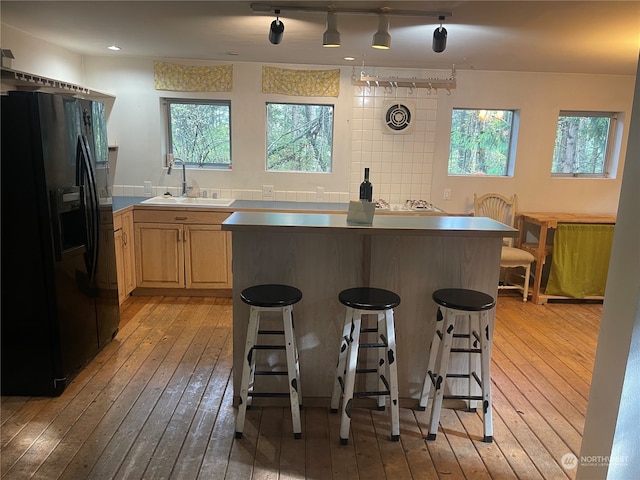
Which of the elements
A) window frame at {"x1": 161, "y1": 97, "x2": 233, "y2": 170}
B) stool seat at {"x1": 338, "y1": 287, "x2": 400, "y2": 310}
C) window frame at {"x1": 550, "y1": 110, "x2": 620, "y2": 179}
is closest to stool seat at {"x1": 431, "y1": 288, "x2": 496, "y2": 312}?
stool seat at {"x1": 338, "y1": 287, "x2": 400, "y2": 310}

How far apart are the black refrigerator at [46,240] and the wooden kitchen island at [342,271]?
40.0 inches

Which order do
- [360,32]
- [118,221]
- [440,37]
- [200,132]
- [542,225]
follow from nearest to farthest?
[440,37], [360,32], [118,221], [542,225], [200,132]

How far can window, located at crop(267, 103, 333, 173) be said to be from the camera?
15.0 feet

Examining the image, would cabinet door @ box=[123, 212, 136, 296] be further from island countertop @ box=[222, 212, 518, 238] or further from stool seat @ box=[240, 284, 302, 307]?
stool seat @ box=[240, 284, 302, 307]

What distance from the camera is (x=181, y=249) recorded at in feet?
13.5

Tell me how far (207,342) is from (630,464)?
8.56 feet

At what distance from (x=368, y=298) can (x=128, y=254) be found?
2642mm

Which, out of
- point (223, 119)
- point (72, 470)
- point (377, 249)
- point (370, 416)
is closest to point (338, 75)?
point (223, 119)

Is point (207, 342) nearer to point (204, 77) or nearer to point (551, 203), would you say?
point (204, 77)

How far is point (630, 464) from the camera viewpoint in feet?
4.89

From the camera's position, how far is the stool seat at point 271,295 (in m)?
2.12

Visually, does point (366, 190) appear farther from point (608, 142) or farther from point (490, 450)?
point (608, 142)

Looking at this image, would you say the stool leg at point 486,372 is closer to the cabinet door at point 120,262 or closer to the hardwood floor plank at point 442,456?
the hardwood floor plank at point 442,456

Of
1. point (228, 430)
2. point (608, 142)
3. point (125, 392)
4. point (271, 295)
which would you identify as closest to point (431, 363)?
point (271, 295)
